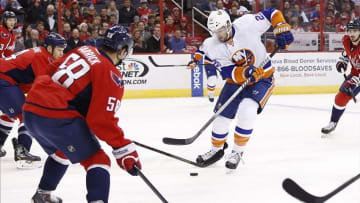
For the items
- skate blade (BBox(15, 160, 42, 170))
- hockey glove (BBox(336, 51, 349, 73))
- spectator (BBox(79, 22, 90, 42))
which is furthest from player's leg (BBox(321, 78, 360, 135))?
spectator (BBox(79, 22, 90, 42))

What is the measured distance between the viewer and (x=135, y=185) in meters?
3.04

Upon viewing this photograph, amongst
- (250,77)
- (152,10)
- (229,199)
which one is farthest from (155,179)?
(152,10)

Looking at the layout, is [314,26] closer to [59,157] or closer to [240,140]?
[240,140]

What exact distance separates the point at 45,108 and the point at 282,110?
507cm

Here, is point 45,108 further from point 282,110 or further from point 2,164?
point 282,110

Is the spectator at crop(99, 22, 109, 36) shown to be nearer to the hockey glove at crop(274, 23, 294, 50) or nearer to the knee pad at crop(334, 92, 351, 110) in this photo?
the knee pad at crop(334, 92, 351, 110)

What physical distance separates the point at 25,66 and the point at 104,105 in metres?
1.61

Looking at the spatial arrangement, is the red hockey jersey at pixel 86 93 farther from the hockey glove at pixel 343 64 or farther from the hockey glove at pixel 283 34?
the hockey glove at pixel 343 64

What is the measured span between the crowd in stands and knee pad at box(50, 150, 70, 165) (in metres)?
5.55

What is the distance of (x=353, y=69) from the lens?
484 centimetres

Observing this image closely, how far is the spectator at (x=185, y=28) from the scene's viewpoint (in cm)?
887

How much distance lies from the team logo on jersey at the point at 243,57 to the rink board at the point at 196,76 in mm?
4975

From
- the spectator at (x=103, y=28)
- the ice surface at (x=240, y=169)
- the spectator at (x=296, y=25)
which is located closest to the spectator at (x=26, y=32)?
the spectator at (x=103, y=28)

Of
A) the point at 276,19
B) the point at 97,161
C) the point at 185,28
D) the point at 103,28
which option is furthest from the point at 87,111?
the point at 185,28
